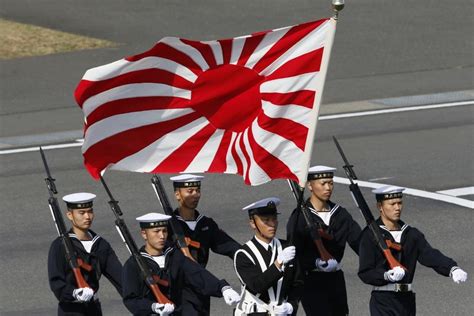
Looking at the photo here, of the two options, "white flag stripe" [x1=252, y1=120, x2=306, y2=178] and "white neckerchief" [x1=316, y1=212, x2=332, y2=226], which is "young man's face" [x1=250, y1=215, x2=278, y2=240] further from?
"white neckerchief" [x1=316, y1=212, x2=332, y2=226]

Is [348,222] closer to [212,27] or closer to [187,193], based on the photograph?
[187,193]

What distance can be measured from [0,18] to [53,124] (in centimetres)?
675

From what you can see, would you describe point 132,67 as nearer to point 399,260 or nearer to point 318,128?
point 399,260

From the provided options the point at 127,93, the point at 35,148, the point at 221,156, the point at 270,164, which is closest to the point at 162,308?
the point at 221,156

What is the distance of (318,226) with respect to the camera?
13297 mm

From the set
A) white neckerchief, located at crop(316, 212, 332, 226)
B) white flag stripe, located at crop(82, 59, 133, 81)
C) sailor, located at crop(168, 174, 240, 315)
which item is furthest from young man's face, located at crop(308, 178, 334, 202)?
white flag stripe, located at crop(82, 59, 133, 81)

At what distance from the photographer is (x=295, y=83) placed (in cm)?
1158

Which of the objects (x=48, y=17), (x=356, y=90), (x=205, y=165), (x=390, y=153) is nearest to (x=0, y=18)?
(x=48, y=17)

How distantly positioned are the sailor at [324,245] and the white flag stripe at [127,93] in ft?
7.06

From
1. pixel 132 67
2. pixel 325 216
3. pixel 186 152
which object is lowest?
pixel 325 216

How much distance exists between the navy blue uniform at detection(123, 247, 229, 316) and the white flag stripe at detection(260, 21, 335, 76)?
2014mm

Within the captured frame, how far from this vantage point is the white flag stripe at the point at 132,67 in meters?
11.6

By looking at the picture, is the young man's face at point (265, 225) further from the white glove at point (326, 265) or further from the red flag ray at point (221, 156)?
the white glove at point (326, 265)

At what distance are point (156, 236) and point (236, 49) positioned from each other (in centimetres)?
185
